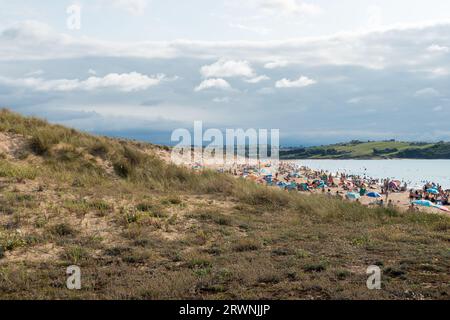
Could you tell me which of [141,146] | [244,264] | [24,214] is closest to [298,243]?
[244,264]

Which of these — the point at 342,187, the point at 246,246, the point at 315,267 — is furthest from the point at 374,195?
the point at 315,267

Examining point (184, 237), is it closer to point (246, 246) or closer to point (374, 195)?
point (246, 246)

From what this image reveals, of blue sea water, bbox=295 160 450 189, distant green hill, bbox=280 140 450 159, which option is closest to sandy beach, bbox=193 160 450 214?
blue sea water, bbox=295 160 450 189

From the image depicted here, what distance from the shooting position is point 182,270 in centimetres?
816

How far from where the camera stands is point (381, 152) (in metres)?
164

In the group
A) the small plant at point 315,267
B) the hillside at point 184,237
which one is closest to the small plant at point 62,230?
the hillside at point 184,237

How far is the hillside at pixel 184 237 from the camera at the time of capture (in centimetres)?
694

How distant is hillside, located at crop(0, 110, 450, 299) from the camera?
22.8 feet

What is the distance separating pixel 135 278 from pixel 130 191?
9404mm

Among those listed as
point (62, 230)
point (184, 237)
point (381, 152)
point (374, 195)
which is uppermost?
point (381, 152)

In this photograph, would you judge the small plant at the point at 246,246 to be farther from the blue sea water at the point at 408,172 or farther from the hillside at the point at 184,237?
the blue sea water at the point at 408,172

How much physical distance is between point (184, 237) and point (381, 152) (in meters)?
167

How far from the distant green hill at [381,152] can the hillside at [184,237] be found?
150m
